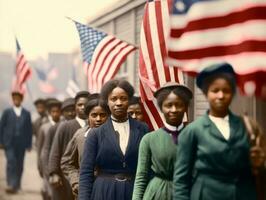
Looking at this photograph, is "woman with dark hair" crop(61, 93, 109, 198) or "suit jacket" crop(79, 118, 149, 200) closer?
"suit jacket" crop(79, 118, 149, 200)

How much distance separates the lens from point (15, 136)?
1348cm

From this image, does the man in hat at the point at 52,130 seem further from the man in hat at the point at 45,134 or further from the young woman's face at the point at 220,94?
the young woman's face at the point at 220,94

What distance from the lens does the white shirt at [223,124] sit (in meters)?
3.60

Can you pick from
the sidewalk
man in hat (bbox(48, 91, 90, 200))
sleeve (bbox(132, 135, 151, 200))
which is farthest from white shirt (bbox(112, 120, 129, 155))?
the sidewalk

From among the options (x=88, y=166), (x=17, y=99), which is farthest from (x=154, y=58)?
(x=17, y=99)

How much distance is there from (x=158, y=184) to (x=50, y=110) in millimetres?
7375

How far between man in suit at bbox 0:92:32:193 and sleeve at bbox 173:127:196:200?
1013 centimetres

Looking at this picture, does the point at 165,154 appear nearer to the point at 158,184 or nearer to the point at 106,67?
the point at 158,184

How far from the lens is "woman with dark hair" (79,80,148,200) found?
4969 millimetres

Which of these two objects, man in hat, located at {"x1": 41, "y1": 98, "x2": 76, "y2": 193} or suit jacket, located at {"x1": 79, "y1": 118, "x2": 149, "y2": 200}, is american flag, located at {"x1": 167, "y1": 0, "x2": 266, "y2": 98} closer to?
suit jacket, located at {"x1": 79, "y1": 118, "x2": 149, "y2": 200}

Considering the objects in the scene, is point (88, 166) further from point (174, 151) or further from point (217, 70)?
point (217, 70)

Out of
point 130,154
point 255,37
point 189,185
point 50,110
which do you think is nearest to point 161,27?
point 130,154

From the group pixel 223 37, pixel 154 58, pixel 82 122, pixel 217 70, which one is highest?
pixel 154 58

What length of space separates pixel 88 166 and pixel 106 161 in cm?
17
